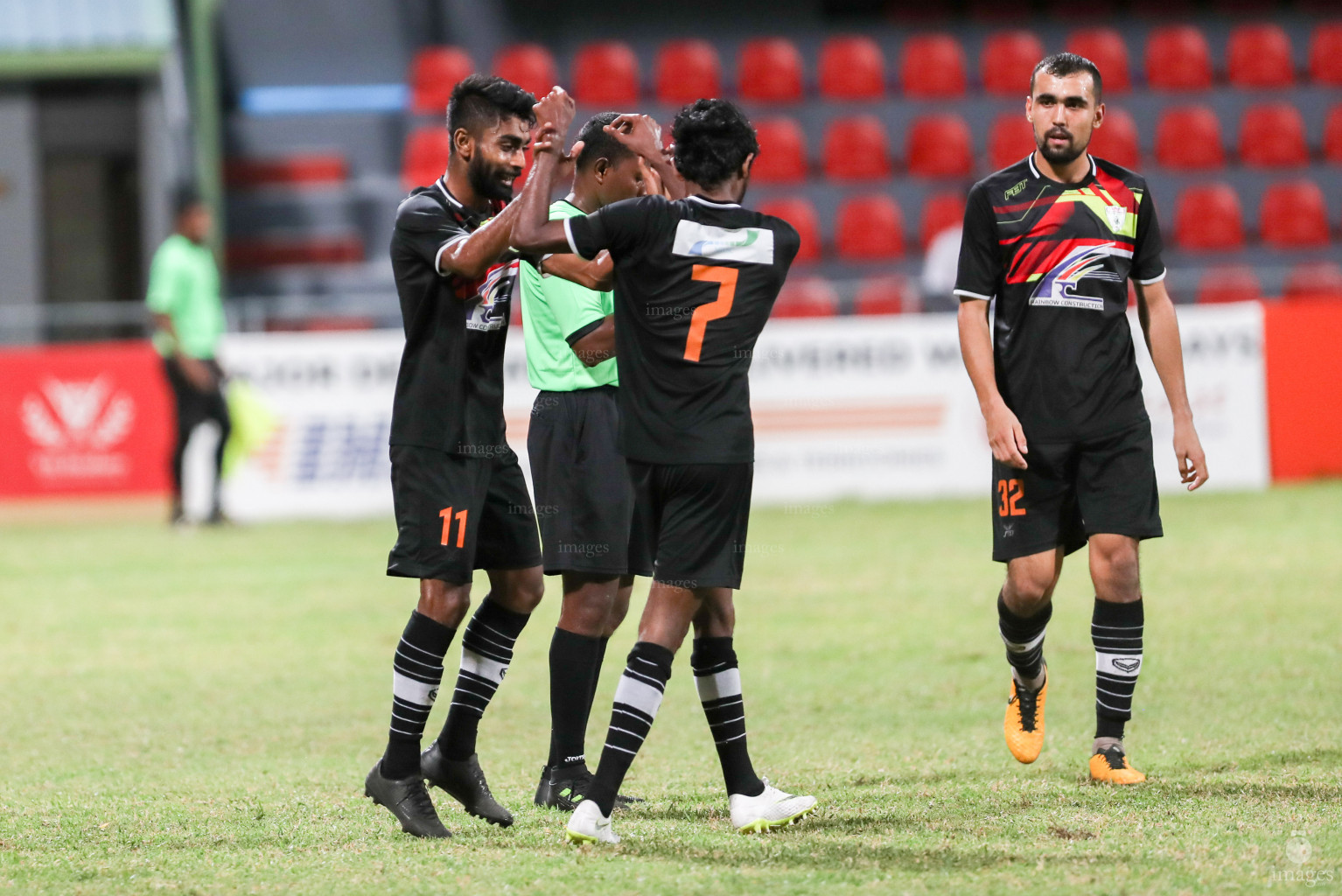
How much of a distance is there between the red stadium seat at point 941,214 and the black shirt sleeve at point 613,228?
14038 mm

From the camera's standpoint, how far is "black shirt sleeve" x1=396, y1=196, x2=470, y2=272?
471 centimetres

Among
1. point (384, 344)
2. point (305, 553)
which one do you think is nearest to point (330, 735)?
point (305, 553)

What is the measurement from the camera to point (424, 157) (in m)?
19.0

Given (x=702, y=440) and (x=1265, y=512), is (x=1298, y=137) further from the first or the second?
(x=702, y=440)

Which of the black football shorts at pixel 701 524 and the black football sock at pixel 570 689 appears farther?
the black football sock at pixel 570 689

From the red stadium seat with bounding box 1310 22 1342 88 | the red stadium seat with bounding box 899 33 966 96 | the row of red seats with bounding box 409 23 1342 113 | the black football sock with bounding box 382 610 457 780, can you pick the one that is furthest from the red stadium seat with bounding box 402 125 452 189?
the black football sock with bounding box 382 610 457 780

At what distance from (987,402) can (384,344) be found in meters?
9.30

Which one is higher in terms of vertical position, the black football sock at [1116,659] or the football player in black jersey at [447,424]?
the football player in black jersey at [447,424]

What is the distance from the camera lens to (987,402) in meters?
5.28

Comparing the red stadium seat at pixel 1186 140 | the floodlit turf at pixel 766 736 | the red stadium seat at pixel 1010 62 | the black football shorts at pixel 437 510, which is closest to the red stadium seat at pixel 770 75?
the red stadium seat at pixel 1010 62

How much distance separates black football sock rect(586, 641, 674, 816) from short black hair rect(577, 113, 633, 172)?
4.65 feet

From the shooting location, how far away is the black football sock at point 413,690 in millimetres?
4750

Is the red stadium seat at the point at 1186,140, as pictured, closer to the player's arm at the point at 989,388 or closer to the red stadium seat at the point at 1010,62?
the red stadium seat at the point at 1010,62

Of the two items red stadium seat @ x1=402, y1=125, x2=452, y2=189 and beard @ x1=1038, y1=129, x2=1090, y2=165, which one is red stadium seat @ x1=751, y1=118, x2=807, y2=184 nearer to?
red stadium seat @ x1=402, y1=125, x2=452, y2=189
